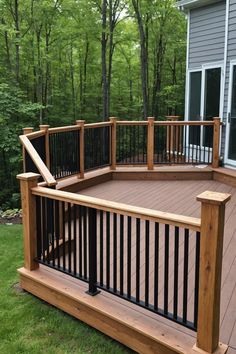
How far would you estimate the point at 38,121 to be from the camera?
13.6 m

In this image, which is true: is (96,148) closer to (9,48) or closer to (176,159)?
(176,159)

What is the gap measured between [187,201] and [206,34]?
4.49 metres

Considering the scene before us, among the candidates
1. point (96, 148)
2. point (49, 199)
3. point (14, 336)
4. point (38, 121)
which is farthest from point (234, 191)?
point (38, 121)

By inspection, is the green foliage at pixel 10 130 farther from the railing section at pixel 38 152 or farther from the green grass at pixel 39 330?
the green grass at pixel 39 330

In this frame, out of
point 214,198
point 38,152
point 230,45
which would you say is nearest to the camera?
point 214,198

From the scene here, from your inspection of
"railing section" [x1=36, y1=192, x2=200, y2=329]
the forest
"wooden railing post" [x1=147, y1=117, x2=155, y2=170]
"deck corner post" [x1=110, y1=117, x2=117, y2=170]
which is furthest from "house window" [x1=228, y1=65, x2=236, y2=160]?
the forest

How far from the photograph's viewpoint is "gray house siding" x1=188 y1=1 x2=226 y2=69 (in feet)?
26.2

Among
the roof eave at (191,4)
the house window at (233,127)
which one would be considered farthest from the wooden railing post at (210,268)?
the roof eave at (191,4)

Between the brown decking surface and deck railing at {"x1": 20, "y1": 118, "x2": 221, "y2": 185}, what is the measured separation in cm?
55

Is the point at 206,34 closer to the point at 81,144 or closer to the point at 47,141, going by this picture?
the point at 81,144

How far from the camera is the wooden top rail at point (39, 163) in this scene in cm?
374

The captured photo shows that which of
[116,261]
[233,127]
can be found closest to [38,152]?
[116,261]

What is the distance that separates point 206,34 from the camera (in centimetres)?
844

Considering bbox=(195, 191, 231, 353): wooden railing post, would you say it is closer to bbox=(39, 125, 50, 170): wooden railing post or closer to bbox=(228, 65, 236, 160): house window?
bbox=(39, 125, 50, 170): wooden railing post
